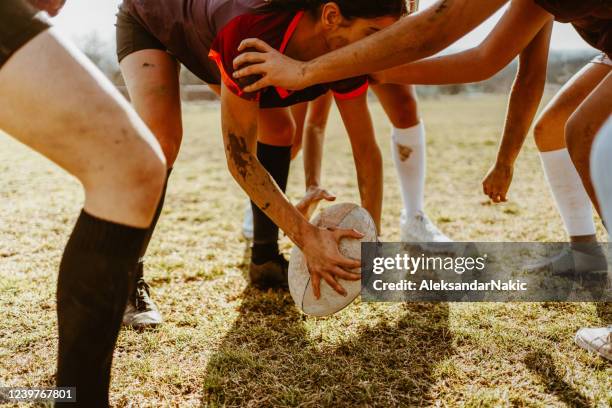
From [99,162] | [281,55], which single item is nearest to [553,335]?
[281,55]

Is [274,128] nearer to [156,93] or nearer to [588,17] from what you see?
[156,93]

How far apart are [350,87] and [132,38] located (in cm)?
106

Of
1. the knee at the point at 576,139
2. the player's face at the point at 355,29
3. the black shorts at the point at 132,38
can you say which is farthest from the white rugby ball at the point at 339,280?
the black shorts at the point at 132,38

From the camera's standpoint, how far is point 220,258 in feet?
11.5

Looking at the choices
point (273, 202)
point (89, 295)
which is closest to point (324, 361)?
point (273, 202)

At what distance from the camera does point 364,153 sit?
2980 mm

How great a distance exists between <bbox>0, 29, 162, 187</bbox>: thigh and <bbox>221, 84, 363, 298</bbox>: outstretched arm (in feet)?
2.28

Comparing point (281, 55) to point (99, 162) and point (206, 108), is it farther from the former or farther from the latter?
point (206, 108)

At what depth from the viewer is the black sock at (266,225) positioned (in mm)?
3000

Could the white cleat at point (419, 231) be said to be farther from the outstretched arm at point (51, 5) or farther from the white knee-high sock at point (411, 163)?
the outstretched arm at point (51, 5)

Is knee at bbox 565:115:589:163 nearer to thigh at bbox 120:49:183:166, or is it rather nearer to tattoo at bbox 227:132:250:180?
tattoo at bbox 227:132:250:180

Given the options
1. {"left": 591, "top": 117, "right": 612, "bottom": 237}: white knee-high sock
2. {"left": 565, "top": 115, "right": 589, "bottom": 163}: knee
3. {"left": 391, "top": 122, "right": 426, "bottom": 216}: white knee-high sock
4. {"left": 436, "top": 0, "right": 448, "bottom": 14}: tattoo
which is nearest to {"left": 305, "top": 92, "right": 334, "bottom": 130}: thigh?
{"left": 391, "top": 122, "right": 426, "bottom": 216}: white knee-high sock

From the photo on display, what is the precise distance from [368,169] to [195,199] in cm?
270

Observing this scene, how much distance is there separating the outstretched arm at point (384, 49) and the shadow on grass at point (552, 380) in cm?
127
